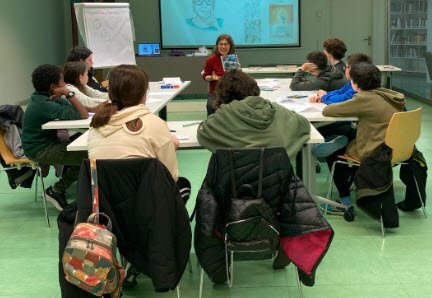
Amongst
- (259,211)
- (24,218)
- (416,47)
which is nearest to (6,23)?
(24,218)

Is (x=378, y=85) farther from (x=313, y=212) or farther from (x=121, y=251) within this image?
(x=121, y=251)

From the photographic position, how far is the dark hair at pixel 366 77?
3787 millimetres

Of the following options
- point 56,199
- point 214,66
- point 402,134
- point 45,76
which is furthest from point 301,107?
point 214,66

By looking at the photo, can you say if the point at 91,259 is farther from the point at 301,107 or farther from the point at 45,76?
the point at 301,107

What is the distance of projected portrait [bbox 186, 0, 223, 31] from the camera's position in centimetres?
1129

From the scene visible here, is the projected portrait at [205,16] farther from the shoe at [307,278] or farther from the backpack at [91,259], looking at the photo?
the backpack at [91,259]

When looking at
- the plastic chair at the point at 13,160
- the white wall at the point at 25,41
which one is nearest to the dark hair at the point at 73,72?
the plastic chair at the point at 13,160

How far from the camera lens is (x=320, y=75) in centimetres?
524

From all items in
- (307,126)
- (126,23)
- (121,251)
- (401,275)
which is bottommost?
(401,275)

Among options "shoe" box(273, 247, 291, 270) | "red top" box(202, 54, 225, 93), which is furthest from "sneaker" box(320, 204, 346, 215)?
"red top" box(202, 54, 225, 93)

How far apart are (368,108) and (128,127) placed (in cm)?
172

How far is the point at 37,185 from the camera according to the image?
5023 mm

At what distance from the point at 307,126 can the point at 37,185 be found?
2794 millimetres

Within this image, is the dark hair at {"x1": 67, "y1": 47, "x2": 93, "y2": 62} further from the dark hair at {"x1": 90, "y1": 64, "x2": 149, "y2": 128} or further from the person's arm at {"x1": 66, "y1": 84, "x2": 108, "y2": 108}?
the dark hair at {"x1": 90, "y1": 64, "x2": 149, "y2": 128}
